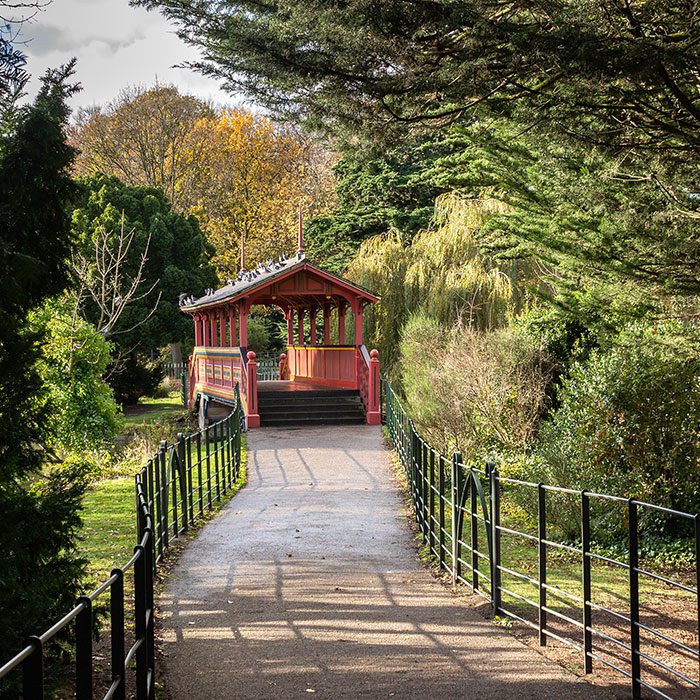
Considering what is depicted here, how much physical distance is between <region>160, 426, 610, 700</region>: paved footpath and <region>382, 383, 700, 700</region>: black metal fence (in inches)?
13.4

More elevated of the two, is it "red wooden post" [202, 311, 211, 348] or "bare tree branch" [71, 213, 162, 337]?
"bare tree branch" [71, 213, 162, 337]

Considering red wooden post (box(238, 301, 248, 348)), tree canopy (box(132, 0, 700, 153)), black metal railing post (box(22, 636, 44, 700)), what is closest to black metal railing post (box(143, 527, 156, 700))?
black metal railing post (box(22, 636, 44, 700))

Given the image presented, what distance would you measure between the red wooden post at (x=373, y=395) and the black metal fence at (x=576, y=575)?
8361 mm

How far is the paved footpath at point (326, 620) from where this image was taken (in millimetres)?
6211

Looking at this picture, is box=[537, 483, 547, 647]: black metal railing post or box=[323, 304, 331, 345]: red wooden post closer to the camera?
box=[537, 483, 547, 647]: black metal railing post

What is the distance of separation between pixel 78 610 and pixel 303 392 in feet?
74.8

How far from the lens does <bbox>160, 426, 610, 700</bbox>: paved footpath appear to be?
6.21m

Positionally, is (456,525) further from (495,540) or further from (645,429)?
(645,429)

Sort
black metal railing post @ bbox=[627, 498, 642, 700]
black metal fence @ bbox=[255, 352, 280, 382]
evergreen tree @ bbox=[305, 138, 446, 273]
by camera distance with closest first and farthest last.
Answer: black metal railing post @ bbox=[627, 498, 642, 700] < evergreen tree @ bbox=[305, 138, 446, 273] < black metal fence @ bbox=[255, 352, 280, 382]

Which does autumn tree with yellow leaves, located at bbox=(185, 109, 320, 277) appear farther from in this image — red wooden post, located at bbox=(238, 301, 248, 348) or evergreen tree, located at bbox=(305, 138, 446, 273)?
red wooden post, located at bbox=(238, 301, 248, 348)

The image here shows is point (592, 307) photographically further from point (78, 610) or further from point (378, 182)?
point (378, 182)

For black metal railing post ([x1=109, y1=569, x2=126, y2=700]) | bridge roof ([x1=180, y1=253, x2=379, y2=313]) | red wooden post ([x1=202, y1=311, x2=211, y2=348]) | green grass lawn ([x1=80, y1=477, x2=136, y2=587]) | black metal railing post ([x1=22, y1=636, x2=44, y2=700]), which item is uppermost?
bridge roof ([x1=180, y1=253, x2=379, y2=313])

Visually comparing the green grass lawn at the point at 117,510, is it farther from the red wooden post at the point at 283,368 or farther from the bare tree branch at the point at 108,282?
the red wooden post at the point at 283,368

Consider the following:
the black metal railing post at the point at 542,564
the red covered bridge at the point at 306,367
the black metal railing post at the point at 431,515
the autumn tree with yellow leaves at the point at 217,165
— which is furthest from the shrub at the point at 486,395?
the autumn tree with yellow leaves at the point at 217,165
